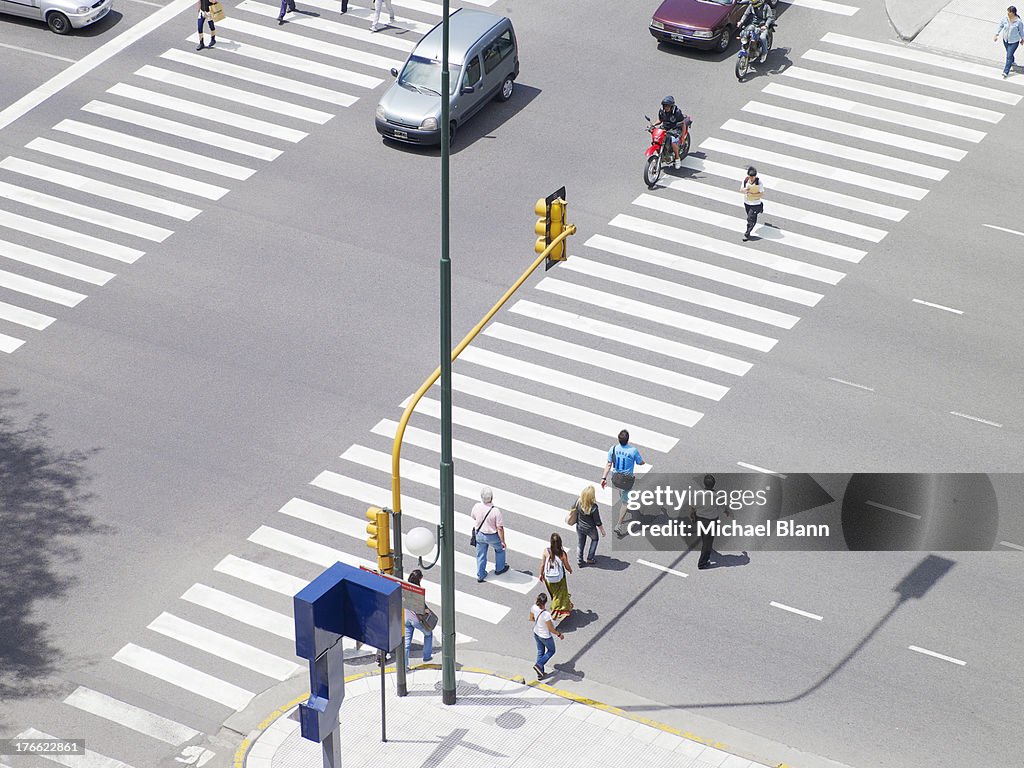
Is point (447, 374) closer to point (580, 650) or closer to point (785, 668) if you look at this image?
point (580, 650)

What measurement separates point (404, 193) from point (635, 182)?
4.56 meters

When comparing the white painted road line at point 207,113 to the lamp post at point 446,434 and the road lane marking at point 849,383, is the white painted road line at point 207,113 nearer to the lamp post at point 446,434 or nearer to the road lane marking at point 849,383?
the road lane marking at point 849,383

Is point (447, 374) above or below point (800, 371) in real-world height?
above

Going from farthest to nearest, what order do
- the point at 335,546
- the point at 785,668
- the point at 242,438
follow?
the point at 242,438
the point at 335,546
the point at 785,668

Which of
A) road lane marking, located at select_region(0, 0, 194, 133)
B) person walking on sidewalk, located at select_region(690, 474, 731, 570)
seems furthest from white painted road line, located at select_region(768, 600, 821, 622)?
road lane marking, located at select_region(0, 0, 194, 133)

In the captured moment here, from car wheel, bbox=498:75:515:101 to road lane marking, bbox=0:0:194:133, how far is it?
8878 mm

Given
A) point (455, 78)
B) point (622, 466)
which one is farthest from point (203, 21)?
point (622, 466)

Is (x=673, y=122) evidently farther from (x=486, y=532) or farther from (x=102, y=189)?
(x=486, y=532)

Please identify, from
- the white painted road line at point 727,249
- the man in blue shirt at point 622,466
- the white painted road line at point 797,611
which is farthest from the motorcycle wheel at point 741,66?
the white painted road line at point 797,611

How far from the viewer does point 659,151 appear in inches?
1219

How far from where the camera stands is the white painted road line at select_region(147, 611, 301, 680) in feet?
66.4

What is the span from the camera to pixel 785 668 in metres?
20.2

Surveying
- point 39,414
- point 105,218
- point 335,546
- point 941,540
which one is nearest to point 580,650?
point 335,546

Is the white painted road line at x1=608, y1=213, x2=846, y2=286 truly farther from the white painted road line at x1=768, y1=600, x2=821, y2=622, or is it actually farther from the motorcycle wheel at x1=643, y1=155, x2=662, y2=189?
the white painted road line at x1=768, y1=600, x2=821, y2=622
